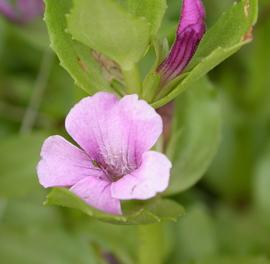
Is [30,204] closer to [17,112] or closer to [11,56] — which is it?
[17,112]

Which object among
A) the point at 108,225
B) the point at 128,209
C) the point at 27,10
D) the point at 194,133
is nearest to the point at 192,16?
the point at 128,209

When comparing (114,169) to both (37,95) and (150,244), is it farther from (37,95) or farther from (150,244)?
(37,95)

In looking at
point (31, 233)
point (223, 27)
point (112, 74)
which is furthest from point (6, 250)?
A: point (223, 27)

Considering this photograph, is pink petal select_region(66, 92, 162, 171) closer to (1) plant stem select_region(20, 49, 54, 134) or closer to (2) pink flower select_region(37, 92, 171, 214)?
(2) pink flower select_region(37, 92, 171, 214)

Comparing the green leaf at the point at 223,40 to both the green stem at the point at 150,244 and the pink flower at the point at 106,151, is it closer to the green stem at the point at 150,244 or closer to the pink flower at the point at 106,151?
the pink flower at the point at 106,151

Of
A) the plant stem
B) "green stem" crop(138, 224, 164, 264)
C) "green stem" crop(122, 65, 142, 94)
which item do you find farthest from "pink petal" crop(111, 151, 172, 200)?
the plant stem

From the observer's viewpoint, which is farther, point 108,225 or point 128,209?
point 108,225
